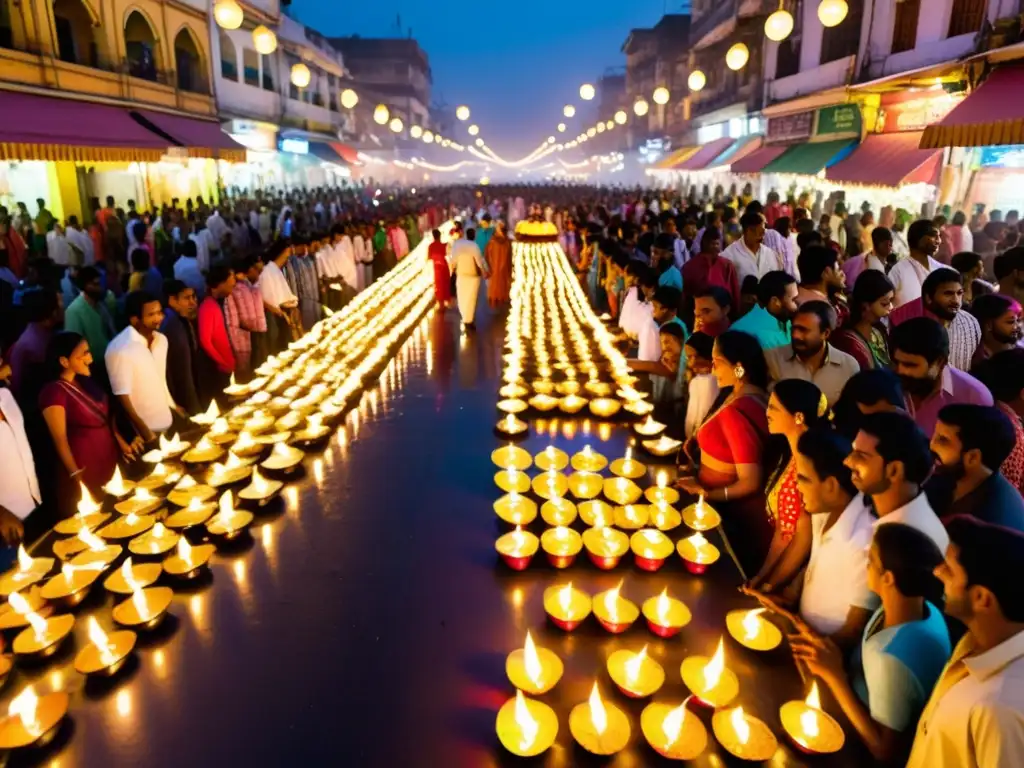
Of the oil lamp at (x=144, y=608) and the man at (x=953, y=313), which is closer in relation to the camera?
the oil lamp at (x=144, y=608)

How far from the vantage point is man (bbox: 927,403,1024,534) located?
2605mm

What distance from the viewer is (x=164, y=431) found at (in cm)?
507

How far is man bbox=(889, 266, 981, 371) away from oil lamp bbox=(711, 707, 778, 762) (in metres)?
→ 3.20

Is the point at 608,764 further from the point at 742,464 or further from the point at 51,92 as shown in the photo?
the point at 51,92

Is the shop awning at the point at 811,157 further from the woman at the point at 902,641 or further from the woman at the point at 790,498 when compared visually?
the woman at the point at 902,641

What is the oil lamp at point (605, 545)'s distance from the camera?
3.24 meters

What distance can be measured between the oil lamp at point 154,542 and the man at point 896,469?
2.99 meters

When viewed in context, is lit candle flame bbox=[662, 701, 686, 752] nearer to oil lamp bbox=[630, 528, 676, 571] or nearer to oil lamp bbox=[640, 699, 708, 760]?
oil lamp bbox=[640, 699, 708, 760]

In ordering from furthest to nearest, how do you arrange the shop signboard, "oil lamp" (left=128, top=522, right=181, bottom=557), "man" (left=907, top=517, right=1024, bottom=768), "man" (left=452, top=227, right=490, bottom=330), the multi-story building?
1. the shop signboard
2. the multi-story building
3. "man" (left=452, top=227, right=490, bottom=330)
4. "oil lamp" (left=128, top=522, right=181, bottom=557)
5. "man" (left=907, top=517, right=1024, bottom=768)

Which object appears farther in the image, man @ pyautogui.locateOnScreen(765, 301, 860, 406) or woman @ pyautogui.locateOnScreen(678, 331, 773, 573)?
man @ pyautogui.locateOnScreen(765, 301, 860, 406)

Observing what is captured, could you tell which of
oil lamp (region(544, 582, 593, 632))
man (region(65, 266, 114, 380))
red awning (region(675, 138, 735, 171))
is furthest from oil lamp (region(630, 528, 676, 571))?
red awning (region(675, 138, 735, 171))

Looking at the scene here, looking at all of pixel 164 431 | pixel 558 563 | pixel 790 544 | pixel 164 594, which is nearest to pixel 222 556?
pixel 164 594

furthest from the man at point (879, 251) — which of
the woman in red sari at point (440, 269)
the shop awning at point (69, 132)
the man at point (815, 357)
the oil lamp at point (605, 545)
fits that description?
the shop awning at point (69, 132)

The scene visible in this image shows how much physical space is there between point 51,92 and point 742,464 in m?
14.6
